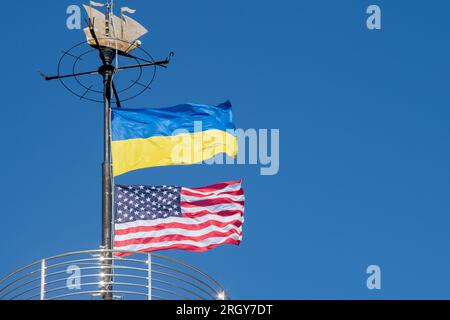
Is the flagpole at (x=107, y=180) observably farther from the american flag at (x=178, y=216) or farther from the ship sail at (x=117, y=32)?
the american flag at (x=178, y=216)

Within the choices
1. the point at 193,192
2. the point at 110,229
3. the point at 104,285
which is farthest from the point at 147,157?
the point at 104,285

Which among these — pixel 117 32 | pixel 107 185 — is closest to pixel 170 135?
pixel 117 32

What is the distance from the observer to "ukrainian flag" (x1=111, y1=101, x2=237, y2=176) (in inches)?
1473

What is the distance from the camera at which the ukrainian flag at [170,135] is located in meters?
37.4

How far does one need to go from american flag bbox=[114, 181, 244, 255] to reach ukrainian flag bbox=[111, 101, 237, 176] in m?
0.94

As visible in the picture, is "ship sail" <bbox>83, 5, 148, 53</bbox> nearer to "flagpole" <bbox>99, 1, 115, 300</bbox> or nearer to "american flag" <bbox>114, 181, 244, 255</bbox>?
"flagpole" <bbox>99, 1, 115, 300</bbox>

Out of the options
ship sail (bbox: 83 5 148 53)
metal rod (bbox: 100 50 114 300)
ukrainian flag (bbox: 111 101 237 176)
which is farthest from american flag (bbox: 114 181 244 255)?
ship sail (bbox: 83 5 148 53)

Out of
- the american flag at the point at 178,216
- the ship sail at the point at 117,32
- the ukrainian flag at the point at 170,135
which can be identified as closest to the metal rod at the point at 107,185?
the ship sail at the point at 117,32

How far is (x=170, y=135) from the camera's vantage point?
127 ft

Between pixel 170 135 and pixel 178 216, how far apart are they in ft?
9.39

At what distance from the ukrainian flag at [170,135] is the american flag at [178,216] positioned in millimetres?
943
